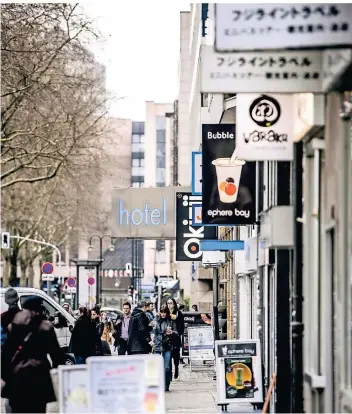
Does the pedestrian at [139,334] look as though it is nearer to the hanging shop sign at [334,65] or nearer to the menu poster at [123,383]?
the menu poster at [123,383]

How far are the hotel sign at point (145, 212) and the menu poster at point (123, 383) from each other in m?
27.8

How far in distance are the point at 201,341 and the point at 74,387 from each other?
2054 cm

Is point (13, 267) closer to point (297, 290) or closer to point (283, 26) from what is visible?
point (297, 290)

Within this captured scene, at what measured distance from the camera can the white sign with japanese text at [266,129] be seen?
1387 cm

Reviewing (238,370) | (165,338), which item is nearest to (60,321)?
(165,338)

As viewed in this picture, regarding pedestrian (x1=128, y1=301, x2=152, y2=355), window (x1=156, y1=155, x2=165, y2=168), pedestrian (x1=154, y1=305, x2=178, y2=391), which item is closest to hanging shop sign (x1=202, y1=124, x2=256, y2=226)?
pedestrian (x1=128, y1=301, x2=152, y2=355)

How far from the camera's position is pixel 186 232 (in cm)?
3641

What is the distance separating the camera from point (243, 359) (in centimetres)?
1869

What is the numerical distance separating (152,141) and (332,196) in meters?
137

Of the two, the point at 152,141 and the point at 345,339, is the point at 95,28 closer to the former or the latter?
the point at 345,339

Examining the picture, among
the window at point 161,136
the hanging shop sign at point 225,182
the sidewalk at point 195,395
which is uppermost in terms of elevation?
the window at point 161,136

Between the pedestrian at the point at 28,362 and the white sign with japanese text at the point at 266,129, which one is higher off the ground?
the white sign with japanese text at the point at 266,129

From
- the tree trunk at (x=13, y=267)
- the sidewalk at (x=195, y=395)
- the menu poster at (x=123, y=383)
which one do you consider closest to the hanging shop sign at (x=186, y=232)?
the sidewalk at (x=195, y=395)

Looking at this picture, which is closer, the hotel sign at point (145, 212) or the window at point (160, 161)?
the hotel sign at point (145, 212)
